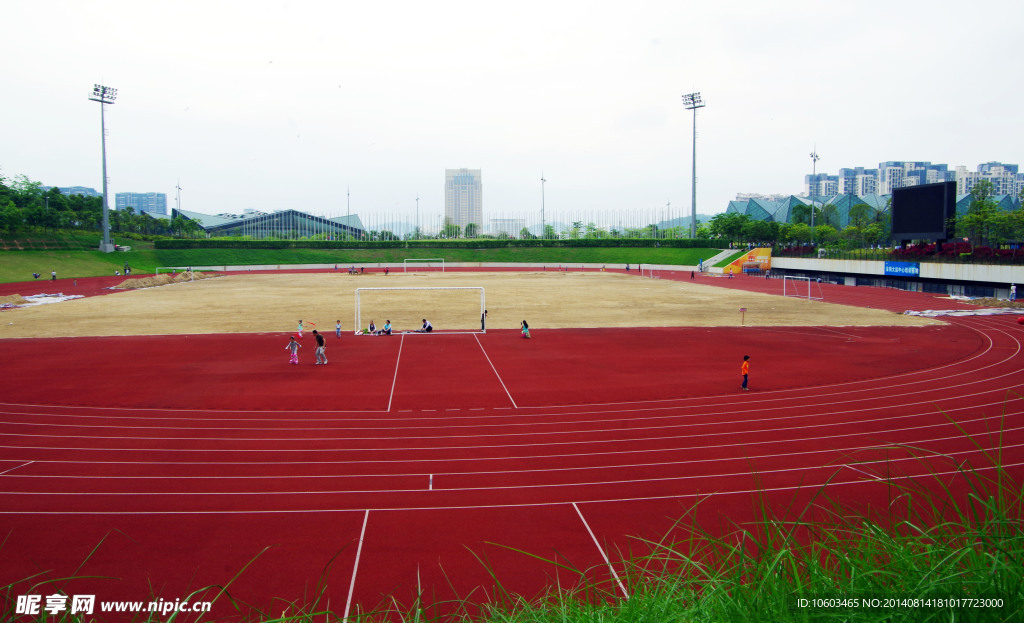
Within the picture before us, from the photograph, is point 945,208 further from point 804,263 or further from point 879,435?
point 879,435

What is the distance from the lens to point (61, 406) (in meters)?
18.2

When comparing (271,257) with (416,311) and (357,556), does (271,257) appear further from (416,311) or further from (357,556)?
(357,556)

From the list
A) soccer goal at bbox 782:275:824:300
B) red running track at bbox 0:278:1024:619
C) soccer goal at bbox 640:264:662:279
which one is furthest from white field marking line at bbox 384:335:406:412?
soccer goal at bbox 640:264:662:279

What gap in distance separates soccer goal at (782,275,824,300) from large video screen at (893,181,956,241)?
27.2 ft

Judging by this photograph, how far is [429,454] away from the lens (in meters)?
14.2

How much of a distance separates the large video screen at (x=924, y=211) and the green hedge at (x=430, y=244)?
52.9 m

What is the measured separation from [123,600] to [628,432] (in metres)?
11.2

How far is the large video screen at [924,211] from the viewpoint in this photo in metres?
49.4

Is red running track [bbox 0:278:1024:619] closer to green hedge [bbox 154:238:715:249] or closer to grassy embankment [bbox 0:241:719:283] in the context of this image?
grassy embankment [bbox 0:241:719:283]

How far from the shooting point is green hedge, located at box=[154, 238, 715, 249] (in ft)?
349

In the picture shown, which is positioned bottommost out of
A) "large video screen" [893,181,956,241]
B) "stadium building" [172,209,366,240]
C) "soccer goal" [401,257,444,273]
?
"soccer goal" [401,257,444,273]

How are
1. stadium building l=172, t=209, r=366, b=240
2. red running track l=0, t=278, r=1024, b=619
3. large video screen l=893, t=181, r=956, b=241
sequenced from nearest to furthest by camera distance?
red running track l=0, t=278, r=1024, b=619, large video screen l=893, t=181, r=956, b=241, stadium building l=172, t=209, r=366, b=240

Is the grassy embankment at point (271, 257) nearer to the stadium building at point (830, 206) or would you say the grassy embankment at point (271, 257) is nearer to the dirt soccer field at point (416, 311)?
the dirt soccer field at point (416, 311)

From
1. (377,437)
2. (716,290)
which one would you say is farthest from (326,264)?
(377,437)
